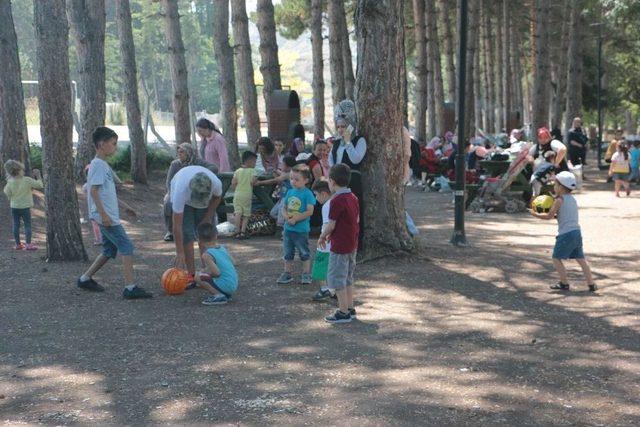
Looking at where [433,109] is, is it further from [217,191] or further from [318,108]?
[217,191]

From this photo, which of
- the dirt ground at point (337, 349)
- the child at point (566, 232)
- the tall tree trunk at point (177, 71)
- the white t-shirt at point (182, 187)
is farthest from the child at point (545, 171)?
the white t-shirt at point (182, 187)

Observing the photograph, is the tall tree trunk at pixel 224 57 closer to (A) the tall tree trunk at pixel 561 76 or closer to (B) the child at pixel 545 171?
(B) the child at pixel 545 171

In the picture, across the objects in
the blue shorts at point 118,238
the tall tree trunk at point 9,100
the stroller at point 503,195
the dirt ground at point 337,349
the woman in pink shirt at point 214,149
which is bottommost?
the dirt ground at point 337,349

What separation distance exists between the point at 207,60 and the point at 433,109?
8573cm

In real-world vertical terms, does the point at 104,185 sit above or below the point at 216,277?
above

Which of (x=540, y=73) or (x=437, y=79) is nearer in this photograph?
(x=540, y=73)

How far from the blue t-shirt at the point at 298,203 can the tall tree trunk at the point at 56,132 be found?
11.2ft

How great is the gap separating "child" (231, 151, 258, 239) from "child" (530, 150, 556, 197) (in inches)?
249

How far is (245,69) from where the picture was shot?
81.2 ft

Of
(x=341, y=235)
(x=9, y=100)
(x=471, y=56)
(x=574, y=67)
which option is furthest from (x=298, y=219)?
(x=471, y=56)

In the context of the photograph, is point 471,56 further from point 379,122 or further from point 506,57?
point 379,122

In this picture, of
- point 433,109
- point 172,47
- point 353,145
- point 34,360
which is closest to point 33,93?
point 433,109

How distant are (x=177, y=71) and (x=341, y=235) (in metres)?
15.6

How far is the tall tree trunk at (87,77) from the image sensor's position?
67.9ft
